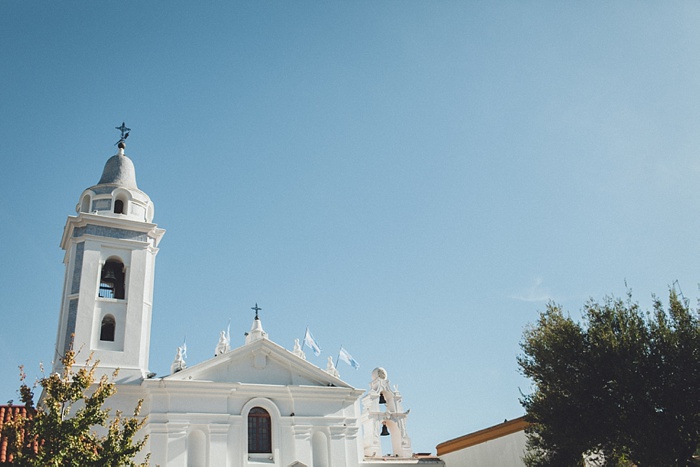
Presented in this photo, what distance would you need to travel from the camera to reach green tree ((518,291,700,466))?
1803 cm

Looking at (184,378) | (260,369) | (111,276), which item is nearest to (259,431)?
(260,369)

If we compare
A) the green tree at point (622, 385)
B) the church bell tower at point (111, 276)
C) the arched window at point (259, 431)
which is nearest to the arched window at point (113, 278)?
the church bell tower at point (111, 276)

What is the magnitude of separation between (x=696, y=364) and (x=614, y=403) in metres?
2.55

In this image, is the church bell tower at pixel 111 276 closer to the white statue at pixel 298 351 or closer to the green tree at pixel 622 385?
the white statue at pixel 298 351

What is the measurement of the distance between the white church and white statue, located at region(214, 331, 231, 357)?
7 cm

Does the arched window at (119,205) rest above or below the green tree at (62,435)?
above

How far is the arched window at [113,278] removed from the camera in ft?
87.3

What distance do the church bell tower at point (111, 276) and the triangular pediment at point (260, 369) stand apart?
98.3 inches

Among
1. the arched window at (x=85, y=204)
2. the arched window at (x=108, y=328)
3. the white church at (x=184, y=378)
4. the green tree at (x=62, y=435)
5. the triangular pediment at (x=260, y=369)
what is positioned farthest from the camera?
the arched window at (x=85, y=204)

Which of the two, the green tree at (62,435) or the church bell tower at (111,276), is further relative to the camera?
the church bell tower at (111,276)

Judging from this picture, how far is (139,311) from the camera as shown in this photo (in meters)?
26.1

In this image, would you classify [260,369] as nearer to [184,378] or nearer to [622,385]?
[184,378]

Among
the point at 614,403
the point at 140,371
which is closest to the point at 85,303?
the point at 140,371

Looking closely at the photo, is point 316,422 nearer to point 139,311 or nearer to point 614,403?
point 139,311
